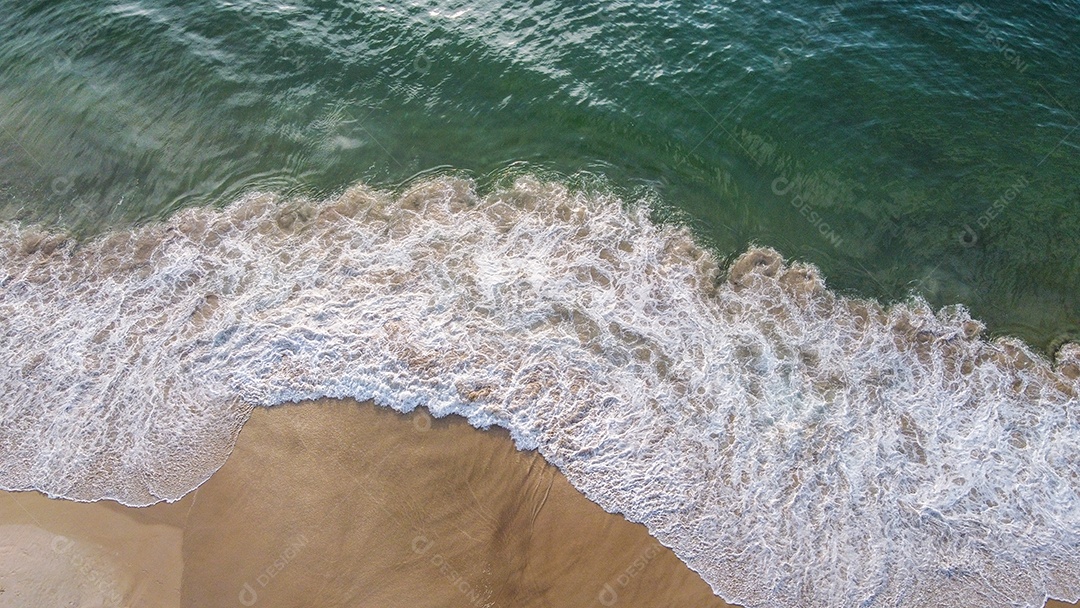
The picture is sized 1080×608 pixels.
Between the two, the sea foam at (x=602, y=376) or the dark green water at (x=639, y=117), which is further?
the dark green water at (x=639, y=117)

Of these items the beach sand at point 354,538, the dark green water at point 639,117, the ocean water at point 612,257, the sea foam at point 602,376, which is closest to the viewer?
the beach sand at point 354,538

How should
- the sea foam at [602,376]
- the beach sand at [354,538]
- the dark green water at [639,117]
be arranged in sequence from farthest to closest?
1. the dark green water at [639,117]
2. the sea foam at [602,376]
3. the beach sand at [354,538]

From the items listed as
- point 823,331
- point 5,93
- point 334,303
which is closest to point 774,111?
point 823,331

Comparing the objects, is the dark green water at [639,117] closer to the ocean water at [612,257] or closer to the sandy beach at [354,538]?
the ocean water at [612,257]

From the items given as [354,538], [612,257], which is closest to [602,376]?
[612,257]

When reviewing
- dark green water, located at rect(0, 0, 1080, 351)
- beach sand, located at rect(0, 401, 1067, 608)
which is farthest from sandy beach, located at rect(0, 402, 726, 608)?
dark green water, located at rect(0, 0, 1080, 351)

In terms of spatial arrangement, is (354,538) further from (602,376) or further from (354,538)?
(602,376)

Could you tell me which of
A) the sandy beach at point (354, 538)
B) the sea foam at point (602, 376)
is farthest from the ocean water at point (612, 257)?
the sandy beach at point (354, 538)
